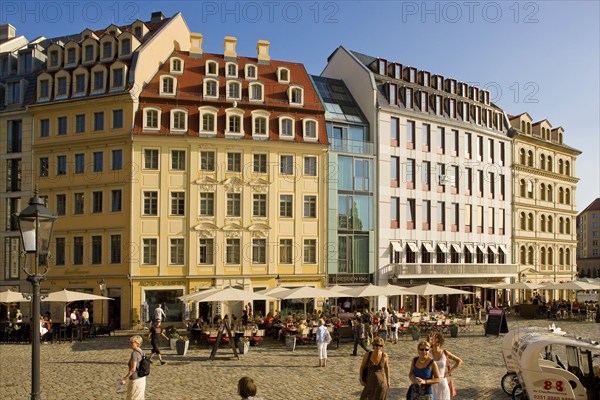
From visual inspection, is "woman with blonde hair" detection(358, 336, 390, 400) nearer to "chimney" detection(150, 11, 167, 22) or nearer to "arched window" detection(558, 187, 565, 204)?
"chimney" detection(150, 11, 167, 22)

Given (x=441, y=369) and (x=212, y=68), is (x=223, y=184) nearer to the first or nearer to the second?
(x=212, y=68)

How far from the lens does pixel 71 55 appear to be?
43.1 m

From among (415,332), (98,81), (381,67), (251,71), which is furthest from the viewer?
(381,67)

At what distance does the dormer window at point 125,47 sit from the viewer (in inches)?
1642

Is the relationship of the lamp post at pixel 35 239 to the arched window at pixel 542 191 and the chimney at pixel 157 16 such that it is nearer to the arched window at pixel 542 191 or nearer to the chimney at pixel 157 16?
the chimney at pixel 157 16

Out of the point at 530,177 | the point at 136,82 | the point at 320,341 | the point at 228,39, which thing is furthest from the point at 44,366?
the point at 530,177

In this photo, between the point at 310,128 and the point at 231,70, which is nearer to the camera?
the point at 310,128

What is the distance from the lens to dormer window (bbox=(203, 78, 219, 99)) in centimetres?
4203

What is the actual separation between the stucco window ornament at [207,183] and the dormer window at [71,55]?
11.5 m

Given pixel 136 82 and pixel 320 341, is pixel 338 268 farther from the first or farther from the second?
pixel 320 341

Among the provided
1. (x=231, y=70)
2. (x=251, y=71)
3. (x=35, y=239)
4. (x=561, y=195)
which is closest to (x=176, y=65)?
(x=231, y=70)

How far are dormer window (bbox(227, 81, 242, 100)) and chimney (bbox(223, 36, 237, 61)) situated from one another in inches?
119

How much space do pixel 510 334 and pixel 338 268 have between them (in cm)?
2872

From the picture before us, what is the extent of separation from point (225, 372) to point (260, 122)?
78.2 ft
